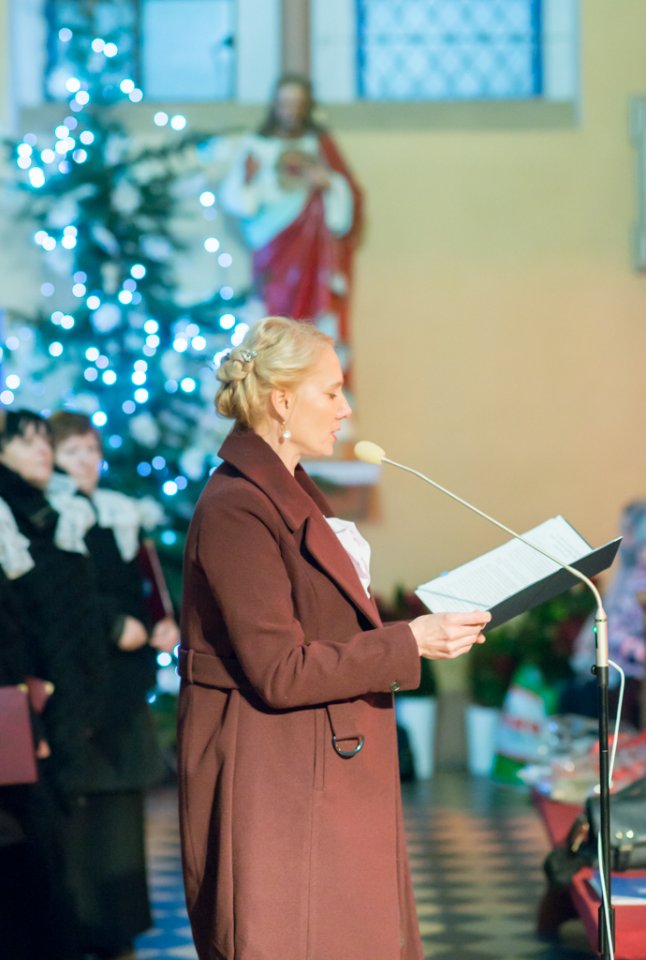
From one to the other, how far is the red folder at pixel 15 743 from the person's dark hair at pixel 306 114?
6275 millimetres

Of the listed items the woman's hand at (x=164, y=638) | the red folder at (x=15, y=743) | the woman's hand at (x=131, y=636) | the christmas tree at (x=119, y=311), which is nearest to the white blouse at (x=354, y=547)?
the red folder at (x=15, y=743)

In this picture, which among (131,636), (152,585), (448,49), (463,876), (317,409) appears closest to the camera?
(317,409)

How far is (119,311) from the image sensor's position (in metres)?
8.13

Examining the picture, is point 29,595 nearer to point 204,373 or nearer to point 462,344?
point 204,373

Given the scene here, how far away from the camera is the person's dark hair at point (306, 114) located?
9188mm

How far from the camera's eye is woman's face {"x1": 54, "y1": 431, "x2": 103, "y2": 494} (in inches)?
192

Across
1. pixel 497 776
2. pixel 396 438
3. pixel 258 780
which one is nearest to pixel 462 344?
pixel 396 438

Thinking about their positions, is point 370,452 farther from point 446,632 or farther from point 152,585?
point 152,585

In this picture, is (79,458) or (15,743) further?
(79,458)

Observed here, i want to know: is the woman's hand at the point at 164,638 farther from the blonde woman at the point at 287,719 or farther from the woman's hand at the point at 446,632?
the woman's hand at the point at 446,632

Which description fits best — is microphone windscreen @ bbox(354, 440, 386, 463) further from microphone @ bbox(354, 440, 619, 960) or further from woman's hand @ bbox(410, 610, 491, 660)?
woman's hand @ bbox(410, 610, 491, 660)

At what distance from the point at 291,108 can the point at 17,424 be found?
5413 mm

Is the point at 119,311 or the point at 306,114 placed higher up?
the point at 306,114

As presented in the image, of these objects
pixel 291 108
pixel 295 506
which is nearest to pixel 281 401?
pixel 295 506
